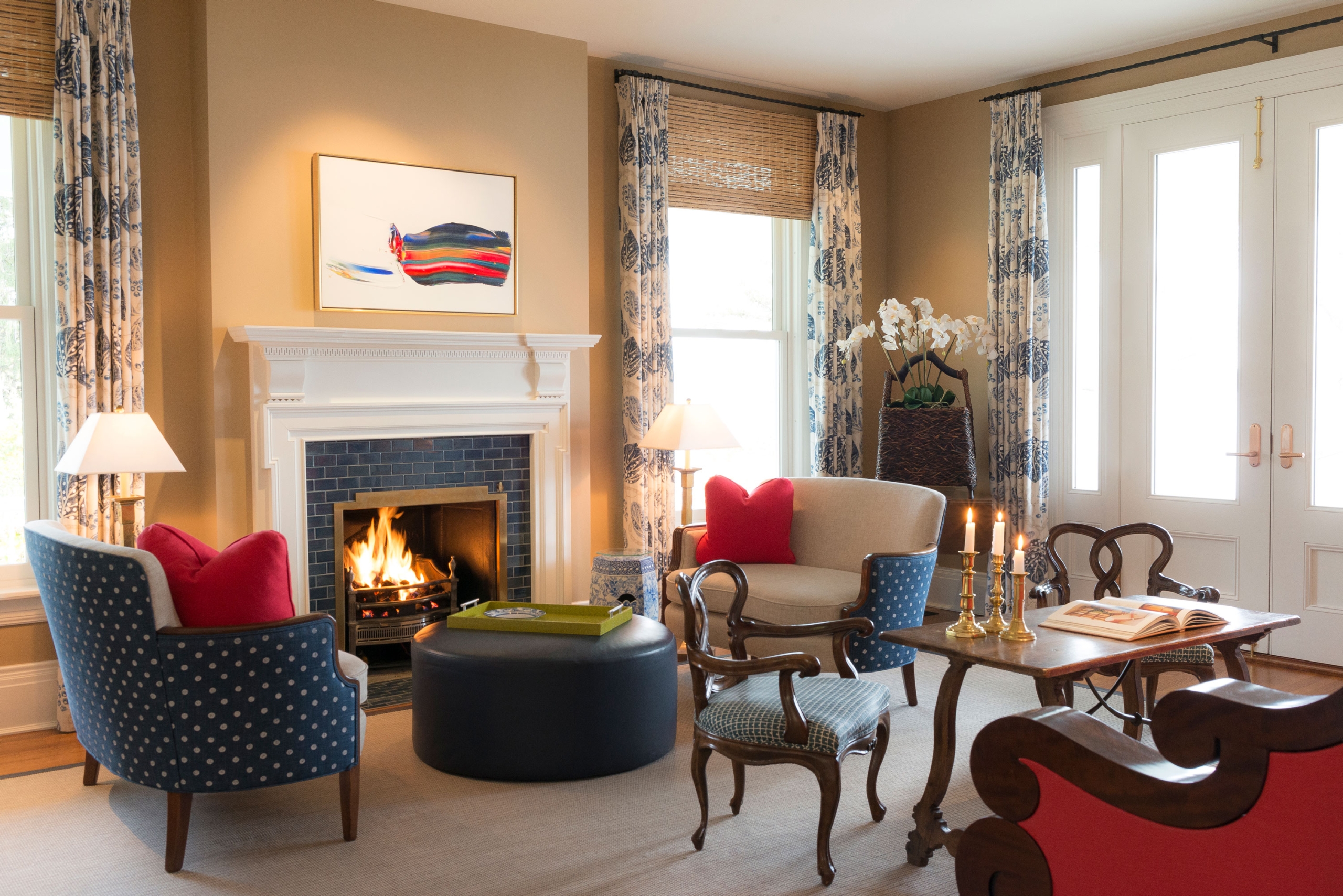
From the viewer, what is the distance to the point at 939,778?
111 inches

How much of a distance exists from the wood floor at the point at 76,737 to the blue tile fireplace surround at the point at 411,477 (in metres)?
0.77

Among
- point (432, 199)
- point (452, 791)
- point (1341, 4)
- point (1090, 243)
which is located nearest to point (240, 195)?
point (432, 199)

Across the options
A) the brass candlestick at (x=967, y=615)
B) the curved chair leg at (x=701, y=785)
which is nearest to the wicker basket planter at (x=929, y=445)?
the brass candlestick at (x=967, y=615)

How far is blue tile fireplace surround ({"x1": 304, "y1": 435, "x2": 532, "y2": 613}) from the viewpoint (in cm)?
456

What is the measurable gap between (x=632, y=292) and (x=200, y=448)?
221 cm

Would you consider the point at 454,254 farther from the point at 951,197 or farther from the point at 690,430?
the point at 951,197

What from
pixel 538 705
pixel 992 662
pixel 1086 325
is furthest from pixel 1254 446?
pixel 538 705

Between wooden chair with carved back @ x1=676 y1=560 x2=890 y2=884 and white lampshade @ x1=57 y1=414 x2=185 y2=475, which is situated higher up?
white lampshade @ x1=57 y1=414 x2=185 y2=475

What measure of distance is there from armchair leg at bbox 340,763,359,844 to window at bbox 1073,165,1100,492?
4.18 m

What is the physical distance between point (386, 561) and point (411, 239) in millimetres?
1485

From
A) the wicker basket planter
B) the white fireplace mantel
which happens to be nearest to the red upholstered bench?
the white fireplace mantel

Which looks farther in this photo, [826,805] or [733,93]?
[733,93]

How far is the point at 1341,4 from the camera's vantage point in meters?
4.66

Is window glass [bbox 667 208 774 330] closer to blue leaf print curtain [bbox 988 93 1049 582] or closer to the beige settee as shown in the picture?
blue leaf print curtain [bbox 988 93 1049 582]
